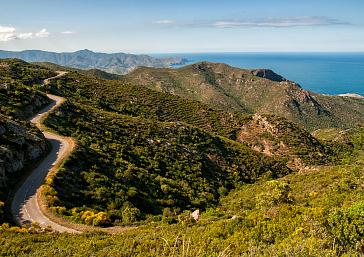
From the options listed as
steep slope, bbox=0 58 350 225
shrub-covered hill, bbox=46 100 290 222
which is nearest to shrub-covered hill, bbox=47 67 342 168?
steep slope, bbox=0 58 350 225

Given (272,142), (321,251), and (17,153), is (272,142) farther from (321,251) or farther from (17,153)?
(321,251)

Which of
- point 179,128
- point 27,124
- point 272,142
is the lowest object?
point 272,142

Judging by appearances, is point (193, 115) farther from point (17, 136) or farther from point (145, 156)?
point (17, 136)

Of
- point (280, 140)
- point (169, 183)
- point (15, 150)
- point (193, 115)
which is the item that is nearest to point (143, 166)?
point (169, 183)

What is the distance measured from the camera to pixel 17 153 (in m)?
36.8

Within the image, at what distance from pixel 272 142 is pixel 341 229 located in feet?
223

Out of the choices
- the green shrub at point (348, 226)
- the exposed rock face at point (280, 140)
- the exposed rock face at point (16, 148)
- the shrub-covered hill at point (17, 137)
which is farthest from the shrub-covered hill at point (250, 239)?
the exposed rock face at point (280, 140)

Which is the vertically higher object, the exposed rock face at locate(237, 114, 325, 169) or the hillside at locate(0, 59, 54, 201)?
the hillside at locate(0, 59, 54, 201)

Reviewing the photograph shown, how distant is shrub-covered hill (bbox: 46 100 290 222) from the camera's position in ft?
114

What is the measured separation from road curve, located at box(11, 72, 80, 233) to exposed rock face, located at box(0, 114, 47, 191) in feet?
4.57

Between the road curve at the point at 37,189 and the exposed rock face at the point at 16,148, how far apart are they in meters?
1.39

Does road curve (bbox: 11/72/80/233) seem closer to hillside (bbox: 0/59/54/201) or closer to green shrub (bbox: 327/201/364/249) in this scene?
hillside (bbox: 0/59/54/201)

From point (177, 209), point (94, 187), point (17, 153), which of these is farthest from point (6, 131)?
point (177, 209)

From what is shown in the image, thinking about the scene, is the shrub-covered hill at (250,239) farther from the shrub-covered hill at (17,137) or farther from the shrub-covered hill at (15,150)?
the shrub-covered hill at (15,150)
